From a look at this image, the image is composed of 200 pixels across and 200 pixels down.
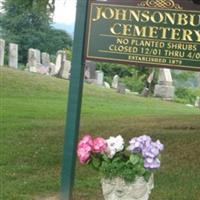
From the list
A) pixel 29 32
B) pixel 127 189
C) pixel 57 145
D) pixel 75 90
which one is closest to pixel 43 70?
pixel 29 32

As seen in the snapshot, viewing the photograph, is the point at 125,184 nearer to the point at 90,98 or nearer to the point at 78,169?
the point at 78,169

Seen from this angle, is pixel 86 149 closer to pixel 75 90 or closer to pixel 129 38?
pixel 75 90

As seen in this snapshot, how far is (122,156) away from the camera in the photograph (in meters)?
5.43

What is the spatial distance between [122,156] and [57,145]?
5.76 meters

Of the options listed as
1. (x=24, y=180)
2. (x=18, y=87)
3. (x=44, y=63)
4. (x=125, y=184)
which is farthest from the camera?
(x=44, y=63)

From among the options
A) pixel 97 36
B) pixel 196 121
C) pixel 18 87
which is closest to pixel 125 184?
pixel 97 36

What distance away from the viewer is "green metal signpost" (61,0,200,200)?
670cm

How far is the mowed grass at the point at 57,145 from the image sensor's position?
782cm

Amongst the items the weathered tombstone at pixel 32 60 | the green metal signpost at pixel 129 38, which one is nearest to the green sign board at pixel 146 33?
the green metal signpost at pixel 129 38

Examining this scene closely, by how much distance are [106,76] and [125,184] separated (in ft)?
136

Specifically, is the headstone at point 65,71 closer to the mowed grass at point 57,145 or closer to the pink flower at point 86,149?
the mowed grass at point 57,145

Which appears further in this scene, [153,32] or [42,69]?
[42,69]

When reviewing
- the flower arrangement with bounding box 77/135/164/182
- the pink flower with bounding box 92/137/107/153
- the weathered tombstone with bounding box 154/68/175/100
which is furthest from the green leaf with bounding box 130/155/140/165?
the weathered tombstone with bounding box 154/68/175/100

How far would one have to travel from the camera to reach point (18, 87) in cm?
2356
